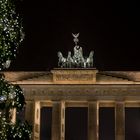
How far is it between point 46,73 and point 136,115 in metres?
14.4

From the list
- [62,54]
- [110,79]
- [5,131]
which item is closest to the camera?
[5,131]

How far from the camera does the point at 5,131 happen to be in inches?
1024

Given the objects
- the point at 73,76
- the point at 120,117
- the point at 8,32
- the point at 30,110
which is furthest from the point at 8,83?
the point at 120,117

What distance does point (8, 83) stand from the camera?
26.6m

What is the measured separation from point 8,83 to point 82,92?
121ft

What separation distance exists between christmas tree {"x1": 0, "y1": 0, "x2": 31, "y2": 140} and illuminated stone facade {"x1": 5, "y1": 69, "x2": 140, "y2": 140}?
35432 millimetres

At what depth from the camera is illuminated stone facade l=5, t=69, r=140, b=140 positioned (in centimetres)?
6250

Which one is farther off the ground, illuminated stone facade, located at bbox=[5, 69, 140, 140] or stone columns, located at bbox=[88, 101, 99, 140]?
illuminated stone facade, located at bbox=[5, 69, 140, 140]

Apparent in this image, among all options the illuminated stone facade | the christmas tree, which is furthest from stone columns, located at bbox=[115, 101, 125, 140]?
the christmas tree

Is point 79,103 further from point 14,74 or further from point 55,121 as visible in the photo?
point 14,74

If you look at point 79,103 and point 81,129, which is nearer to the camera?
point 79,103

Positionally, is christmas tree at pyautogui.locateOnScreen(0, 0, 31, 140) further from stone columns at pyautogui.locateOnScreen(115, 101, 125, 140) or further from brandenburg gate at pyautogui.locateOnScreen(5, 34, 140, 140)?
stone columns at pyautogui.locateOnScreen(115, 101, 125, 140)

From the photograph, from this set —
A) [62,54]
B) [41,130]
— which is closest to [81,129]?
[41,130]

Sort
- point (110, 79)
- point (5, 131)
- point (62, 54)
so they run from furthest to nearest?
1. point (62, 54)
2. point (110, 79)
3. point (5, 131)
